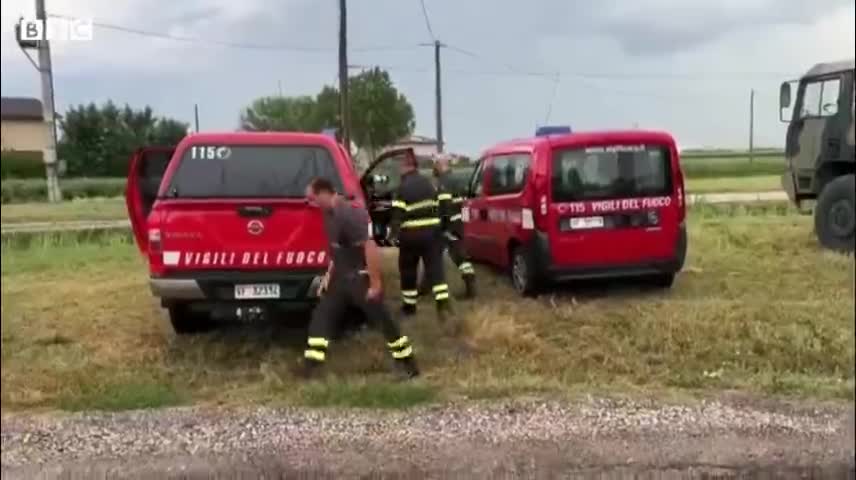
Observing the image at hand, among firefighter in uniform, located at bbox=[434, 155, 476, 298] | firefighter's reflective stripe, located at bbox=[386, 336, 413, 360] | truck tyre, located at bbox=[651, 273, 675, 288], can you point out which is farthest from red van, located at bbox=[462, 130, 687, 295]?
firefighter's reflective stripe, located at bbox=[386, 336, 413, 360]

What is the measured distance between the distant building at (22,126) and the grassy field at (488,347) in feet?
4.71

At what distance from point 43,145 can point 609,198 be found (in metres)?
6.07

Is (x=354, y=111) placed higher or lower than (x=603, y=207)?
higher

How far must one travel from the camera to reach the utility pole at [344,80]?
20.4 ft

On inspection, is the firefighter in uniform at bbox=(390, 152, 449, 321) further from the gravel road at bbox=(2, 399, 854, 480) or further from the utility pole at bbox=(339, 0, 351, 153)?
the gravel road at bbox=(2, 399, 854, 480)

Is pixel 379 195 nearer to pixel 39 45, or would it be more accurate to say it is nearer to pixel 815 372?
pixel 815 372

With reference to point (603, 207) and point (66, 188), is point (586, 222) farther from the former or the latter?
point (66, 188)

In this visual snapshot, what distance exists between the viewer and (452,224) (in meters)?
9.45

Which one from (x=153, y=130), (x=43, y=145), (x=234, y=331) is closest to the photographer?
(x=43, y=145)

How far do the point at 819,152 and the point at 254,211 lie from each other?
6052mm

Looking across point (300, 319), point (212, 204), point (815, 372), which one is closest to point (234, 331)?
point (300, 319)

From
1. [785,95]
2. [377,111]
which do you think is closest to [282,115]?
[377,111]

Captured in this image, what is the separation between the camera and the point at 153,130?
23.5 ft

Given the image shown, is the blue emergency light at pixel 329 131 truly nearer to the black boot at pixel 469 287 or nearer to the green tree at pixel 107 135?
the green tree at pixel 107 135
